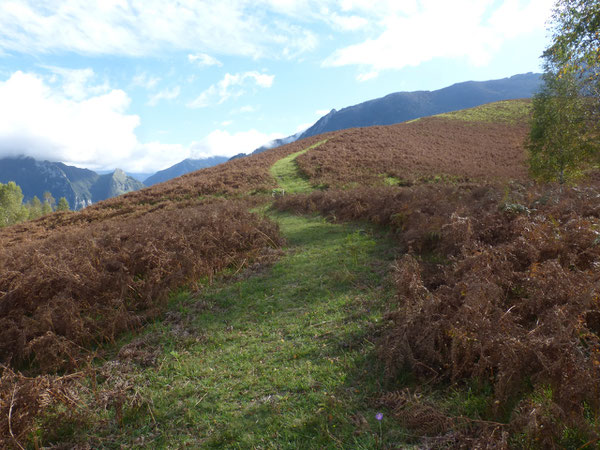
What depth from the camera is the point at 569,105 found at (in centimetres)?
1412

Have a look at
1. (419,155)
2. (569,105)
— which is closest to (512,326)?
(569,105)

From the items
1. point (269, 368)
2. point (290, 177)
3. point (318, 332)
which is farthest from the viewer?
point (290, 177)

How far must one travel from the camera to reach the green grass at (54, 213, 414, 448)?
357cm

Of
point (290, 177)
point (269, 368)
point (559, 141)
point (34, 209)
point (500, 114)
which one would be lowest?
point (269, 368)

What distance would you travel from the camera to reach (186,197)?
74.4 ft

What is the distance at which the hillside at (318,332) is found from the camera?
10.6 feet

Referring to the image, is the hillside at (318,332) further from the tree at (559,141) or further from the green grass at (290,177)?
the green grass at (290,177)

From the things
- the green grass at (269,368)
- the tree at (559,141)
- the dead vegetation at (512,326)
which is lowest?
the green grass at (269,368)

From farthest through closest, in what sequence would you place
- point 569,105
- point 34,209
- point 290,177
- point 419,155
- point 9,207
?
point 34,209, point 9,207, point 419,155, point 290,177, point 569,105

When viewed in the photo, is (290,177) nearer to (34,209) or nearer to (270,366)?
(270,366)

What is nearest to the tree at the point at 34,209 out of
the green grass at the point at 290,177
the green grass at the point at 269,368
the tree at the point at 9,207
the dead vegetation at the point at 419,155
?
the tree at the point at 9,207

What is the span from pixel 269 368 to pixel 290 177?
21878mm

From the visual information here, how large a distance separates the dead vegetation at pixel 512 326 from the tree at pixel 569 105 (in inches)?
236

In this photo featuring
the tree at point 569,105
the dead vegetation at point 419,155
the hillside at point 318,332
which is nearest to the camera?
the hillside at point 318,332
